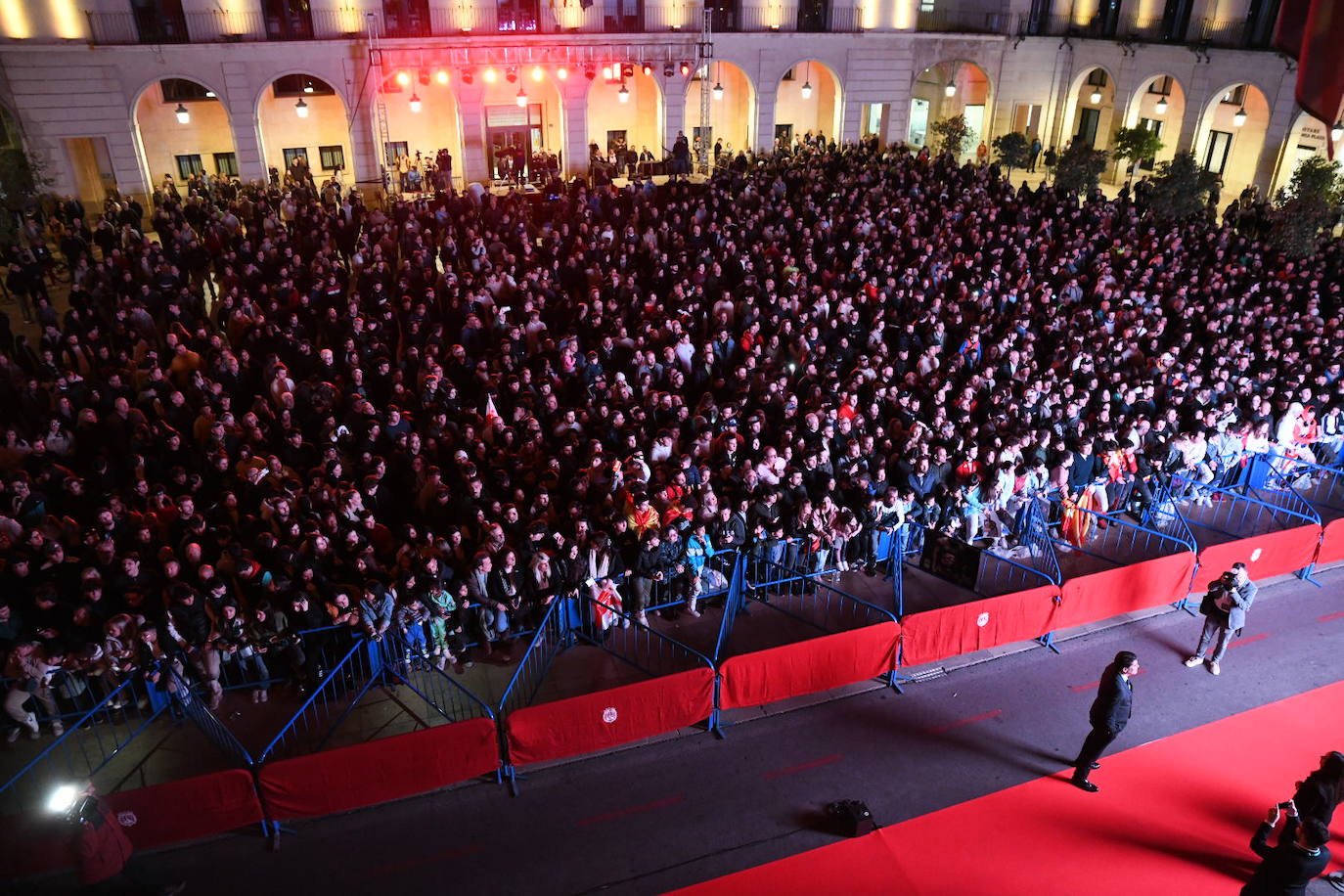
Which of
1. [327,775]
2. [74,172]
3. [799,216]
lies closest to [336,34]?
[74,172]

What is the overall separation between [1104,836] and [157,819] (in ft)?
26.7

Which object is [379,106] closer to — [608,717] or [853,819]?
[608,717]

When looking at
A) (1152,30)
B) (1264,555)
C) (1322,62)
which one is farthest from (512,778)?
(1152,30)

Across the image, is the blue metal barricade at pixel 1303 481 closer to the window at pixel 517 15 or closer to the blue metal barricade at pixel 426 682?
the blue metal barricade at pixel 426 682

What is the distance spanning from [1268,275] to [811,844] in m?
16.3

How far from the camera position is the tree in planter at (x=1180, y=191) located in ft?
72.1

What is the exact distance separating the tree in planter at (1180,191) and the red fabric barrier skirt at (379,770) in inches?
846

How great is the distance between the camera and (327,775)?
7.62 m

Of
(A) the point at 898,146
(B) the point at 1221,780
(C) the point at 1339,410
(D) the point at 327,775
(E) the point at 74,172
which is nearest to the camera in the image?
(D) the point at 327,775

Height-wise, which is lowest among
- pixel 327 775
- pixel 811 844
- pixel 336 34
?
pixel 811 844

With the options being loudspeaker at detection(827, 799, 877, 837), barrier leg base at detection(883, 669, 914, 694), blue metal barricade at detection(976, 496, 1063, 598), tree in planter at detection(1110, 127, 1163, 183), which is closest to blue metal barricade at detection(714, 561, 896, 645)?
barrier leg base at detection(883, 669, 914, 694)

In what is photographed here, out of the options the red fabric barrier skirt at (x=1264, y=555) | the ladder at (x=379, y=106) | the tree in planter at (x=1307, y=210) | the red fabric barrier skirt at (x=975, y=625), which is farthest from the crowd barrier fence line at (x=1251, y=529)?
the ladder at (x=379, y=106)

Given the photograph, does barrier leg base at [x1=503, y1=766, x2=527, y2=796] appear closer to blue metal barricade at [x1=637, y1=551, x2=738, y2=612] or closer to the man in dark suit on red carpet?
blue metal barricade at [x1=637, y1=551, x2=738, y2=612]

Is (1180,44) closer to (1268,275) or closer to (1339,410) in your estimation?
(1268,275)
